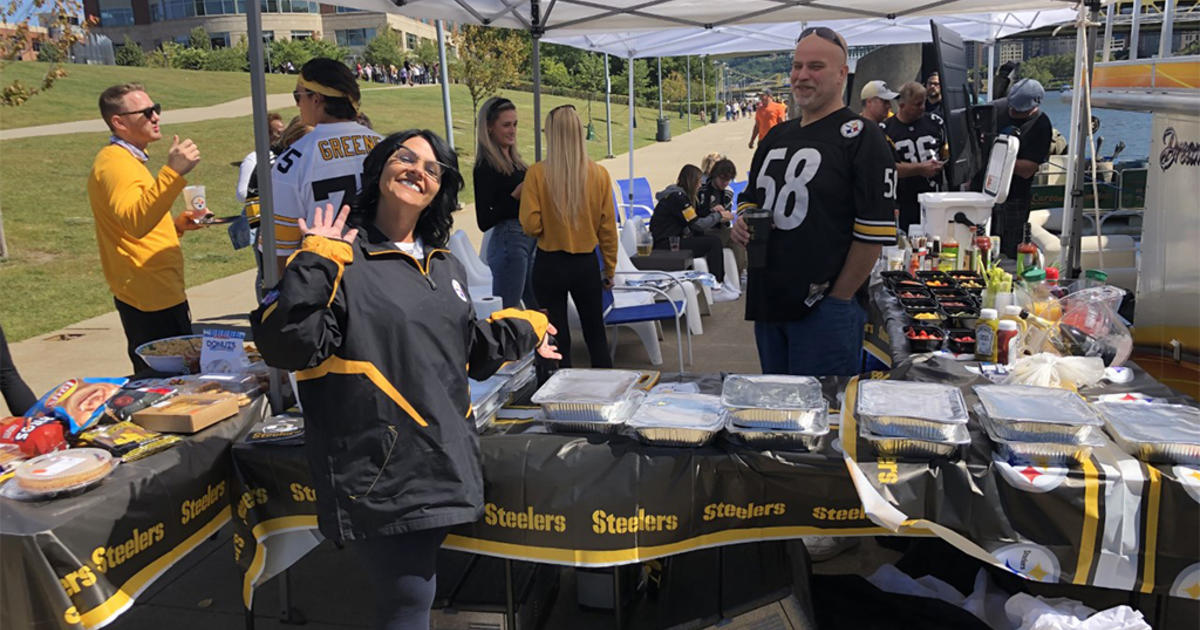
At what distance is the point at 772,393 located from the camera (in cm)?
259

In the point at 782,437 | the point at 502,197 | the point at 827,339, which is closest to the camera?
the point at 782,437

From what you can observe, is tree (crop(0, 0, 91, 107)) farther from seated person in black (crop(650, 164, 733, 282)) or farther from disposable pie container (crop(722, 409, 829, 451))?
disposable pie container (crop(722, 409, 829, 451))

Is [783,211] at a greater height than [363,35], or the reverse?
[363,35]

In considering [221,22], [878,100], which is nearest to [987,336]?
[878,100]

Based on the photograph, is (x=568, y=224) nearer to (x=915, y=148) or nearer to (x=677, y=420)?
(x=677, y=420)

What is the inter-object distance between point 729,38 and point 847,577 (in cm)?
830

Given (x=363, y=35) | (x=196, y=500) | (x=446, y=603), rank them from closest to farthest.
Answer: (x=196, y=500)
(x=446, y=603)
(x=363, y=35)

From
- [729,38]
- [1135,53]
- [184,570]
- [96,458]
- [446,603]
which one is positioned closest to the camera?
[96,458]

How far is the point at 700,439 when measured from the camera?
7.93 ft

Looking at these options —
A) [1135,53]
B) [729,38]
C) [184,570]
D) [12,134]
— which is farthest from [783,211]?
[12,134]

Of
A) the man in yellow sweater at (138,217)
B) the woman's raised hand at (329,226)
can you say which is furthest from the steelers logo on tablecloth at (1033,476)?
the man in yellow sweater at (138,217)

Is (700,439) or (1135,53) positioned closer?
(700,439)

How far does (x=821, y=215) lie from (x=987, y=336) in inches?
29.1

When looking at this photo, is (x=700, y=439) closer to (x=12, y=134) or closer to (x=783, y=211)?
(x=783, y=211)
